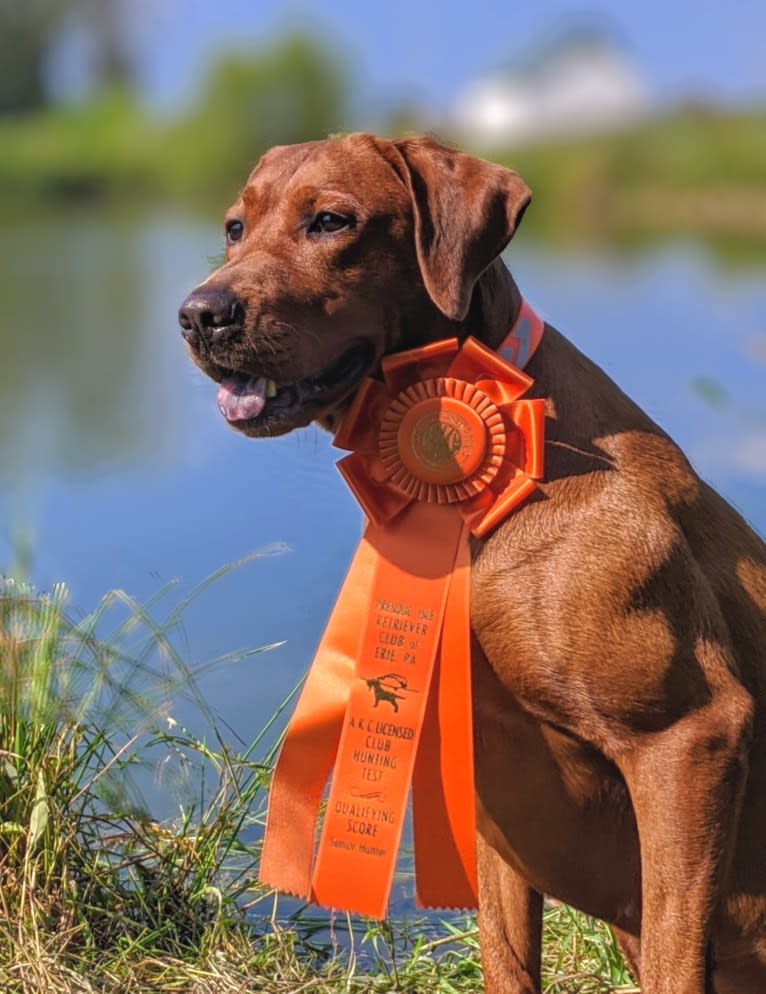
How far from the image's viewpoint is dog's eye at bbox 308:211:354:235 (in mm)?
3076

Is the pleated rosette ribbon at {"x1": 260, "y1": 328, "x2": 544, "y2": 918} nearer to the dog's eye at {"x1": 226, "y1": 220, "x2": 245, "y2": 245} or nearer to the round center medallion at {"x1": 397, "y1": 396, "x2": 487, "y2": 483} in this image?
the round center medallion at {"x1": 397, "y1": 396, "x2": 487, "y2": 483}

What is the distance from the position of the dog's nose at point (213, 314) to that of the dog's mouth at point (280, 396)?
0.35 feet

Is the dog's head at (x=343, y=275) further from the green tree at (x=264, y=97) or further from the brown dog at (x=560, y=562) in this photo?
the green tree at (x=264, y=97)

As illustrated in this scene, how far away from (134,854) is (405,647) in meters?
1.13

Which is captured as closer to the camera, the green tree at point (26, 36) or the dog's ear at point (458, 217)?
the dog's ear at point (458, 217)

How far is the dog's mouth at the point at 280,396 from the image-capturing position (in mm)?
3039

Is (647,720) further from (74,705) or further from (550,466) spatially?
(74,705)

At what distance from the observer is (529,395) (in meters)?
3.11

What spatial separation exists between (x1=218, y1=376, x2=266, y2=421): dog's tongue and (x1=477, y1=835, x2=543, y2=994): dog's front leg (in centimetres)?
113

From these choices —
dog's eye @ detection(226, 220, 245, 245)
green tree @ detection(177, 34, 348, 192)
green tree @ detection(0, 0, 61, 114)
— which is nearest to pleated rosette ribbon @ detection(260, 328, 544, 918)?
dog's eye @ detection(226, 220, 245, 245)

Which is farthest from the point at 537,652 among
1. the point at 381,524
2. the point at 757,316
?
the point at 757,316

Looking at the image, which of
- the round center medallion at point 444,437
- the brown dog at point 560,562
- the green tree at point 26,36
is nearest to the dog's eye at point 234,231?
the brown dog at point 560,562

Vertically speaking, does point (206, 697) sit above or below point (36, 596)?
below

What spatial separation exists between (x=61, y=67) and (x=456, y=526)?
21.2 ft
